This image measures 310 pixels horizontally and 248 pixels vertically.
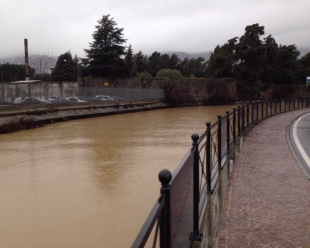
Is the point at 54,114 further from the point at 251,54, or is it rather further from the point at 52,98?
the point at 251,54

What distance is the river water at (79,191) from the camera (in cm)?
603

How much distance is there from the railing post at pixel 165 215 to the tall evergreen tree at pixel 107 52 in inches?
2261

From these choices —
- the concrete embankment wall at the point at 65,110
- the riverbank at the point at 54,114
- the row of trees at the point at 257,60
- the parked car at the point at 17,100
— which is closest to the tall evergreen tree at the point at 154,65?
the row of trees at the point at 257,60

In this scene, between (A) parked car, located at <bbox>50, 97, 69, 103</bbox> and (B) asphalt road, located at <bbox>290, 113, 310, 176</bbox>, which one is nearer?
(B) asphalt road, located at <bbox>290, 113, 310, 176</bbox>

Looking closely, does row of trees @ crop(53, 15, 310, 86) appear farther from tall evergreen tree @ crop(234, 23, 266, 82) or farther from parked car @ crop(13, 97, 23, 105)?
parked car @ crop(13, 97, 23, 105)

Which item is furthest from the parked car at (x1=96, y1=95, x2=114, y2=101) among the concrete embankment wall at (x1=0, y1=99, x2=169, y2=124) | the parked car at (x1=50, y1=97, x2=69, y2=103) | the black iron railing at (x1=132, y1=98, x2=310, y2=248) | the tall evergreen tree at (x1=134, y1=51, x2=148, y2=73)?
the tall evergreen tree at (x1=134, y1=51, x2=148, y2=73)

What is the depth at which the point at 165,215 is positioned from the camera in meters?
3.01

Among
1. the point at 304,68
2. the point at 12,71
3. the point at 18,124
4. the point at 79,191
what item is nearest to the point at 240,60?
the point at 304,68

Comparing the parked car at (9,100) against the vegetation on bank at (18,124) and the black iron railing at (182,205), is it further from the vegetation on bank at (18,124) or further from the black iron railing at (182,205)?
the black iron railing at (182,205)

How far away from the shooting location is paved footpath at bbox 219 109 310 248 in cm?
485

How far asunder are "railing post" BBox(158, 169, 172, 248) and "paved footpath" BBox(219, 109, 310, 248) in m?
1.84

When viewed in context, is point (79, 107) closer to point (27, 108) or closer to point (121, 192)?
point (27, 108)

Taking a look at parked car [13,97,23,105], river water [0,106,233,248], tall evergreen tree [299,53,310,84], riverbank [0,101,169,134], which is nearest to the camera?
river water [0,106,233,248]

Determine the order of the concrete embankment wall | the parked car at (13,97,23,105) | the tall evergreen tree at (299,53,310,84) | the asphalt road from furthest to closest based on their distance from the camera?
the tall evergreen tree at (299,53,310,84) → the parked car at (13,97,23,105) → the concrete embankment wall → the asphalt road
